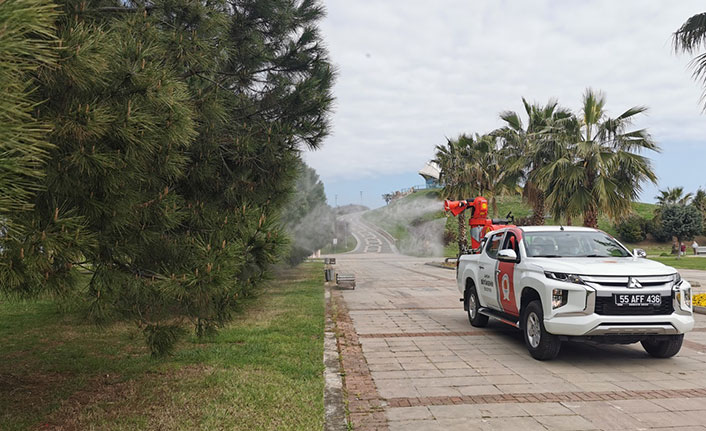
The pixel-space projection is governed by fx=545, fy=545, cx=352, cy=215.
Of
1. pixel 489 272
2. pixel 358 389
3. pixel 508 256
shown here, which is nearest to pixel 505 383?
pixel 358 389

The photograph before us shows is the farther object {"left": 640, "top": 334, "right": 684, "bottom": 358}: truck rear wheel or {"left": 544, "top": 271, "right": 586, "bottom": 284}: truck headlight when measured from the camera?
{"left": 640, "top": 334, "right": 684, "bottom": 358}: truck rear wheel

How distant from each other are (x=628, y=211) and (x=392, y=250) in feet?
180

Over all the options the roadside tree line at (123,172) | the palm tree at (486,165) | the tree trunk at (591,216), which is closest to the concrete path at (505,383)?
the roadside tree line at (123,172)

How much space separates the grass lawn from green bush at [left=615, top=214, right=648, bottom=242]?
57416mm

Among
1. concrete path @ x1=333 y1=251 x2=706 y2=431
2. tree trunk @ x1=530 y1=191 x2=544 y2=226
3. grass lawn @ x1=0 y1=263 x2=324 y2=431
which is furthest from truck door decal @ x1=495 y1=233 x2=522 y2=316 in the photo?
tree trunk @ x1=530 y1=191 x2=544 y2=226

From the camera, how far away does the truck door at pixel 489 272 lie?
853 cm

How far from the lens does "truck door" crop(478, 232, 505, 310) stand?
8531mm

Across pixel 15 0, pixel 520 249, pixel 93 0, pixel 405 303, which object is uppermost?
pixel 93 0

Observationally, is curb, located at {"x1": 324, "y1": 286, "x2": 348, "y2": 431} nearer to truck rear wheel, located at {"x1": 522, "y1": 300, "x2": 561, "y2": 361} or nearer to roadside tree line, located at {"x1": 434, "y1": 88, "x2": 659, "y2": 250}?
truck rear wheel, located at {"x1": 522, "y1": 300, "x2": 561, "y2": 361}

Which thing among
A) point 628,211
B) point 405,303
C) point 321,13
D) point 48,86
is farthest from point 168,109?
point 628,211

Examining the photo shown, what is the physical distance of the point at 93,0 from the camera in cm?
445

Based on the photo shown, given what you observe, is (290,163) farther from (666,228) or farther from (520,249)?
(666,228)

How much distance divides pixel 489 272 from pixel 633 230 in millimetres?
56853

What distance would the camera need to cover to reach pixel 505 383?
19.6ft
